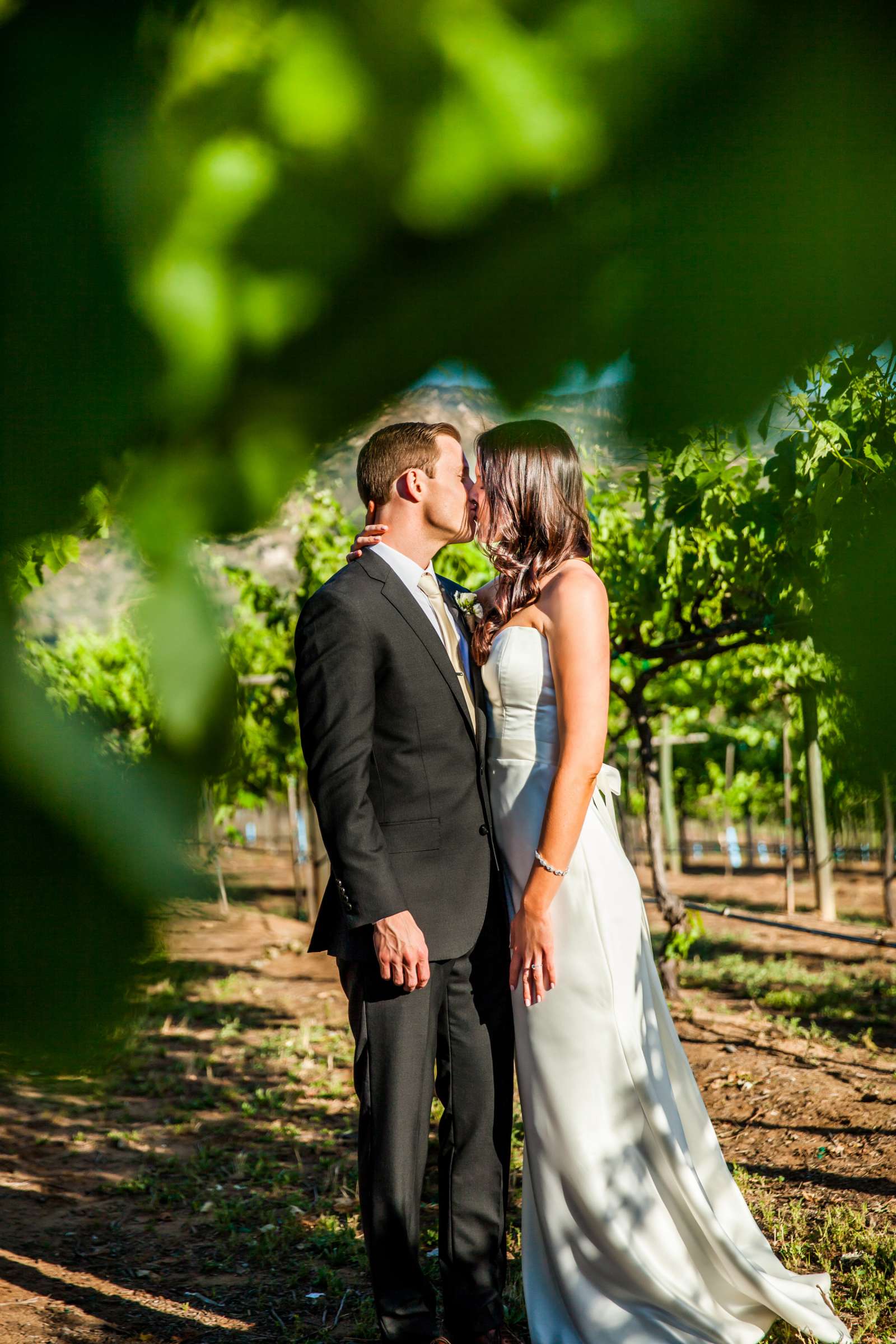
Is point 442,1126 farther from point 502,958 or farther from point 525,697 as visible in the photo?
point 525,697

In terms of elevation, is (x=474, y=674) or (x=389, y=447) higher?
(x=474, y=674)

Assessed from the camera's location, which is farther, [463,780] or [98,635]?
[463,780]

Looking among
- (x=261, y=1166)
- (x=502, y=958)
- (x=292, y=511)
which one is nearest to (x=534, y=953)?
(x=502, y=958)

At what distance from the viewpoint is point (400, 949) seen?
2.21 meters

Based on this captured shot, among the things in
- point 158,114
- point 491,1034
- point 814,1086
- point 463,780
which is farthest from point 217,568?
point 814,1086

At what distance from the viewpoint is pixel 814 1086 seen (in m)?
4.87

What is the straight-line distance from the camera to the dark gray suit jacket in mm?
2176

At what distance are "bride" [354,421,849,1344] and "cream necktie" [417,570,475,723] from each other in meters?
0.07

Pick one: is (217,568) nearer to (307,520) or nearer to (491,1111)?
(307,520)

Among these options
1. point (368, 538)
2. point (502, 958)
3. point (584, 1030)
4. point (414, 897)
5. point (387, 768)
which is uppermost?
point (368, 538)

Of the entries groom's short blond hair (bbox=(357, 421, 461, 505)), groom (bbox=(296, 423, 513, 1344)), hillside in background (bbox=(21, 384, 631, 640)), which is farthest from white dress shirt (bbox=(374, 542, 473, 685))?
hillside in background (bbox=(21, 384, 631, 640))

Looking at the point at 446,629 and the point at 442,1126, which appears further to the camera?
the point at 442,1126

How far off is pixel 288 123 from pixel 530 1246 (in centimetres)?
263

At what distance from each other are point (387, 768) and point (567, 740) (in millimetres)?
371
